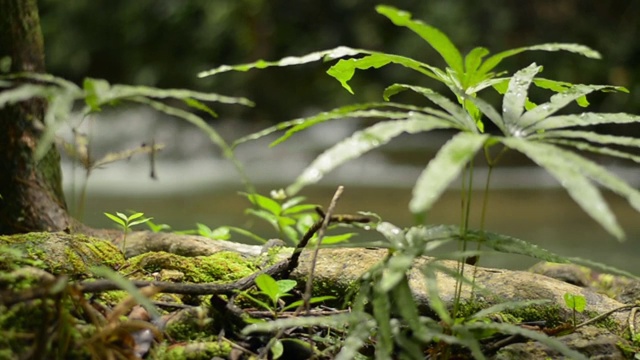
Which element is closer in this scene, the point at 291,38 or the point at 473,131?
the point at 473,131

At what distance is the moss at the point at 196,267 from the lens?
122 cm

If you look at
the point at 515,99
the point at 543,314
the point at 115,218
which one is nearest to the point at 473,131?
the point at 515,99

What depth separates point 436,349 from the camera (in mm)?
930

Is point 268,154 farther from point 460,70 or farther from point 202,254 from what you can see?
point 460,70

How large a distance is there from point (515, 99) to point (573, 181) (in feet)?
0.91

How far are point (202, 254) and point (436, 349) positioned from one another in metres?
0.72

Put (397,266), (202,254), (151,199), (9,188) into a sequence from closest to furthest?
Answer: (397,266) → (202,254) → (9,188) → (151,199)

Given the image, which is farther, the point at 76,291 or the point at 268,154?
the point at 268,154

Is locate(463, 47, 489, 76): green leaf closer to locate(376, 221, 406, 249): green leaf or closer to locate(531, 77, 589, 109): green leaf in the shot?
locate(531, 77, 589, 109): green leaf

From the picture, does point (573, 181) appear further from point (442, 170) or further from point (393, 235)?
point (393, 235)

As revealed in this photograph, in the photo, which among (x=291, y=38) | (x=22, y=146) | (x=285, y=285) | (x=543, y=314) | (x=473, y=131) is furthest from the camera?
(x=291, y=38)

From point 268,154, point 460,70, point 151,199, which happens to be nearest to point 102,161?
point 460,70

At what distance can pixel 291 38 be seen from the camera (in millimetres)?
8234

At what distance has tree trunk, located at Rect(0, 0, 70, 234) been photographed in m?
1.59
